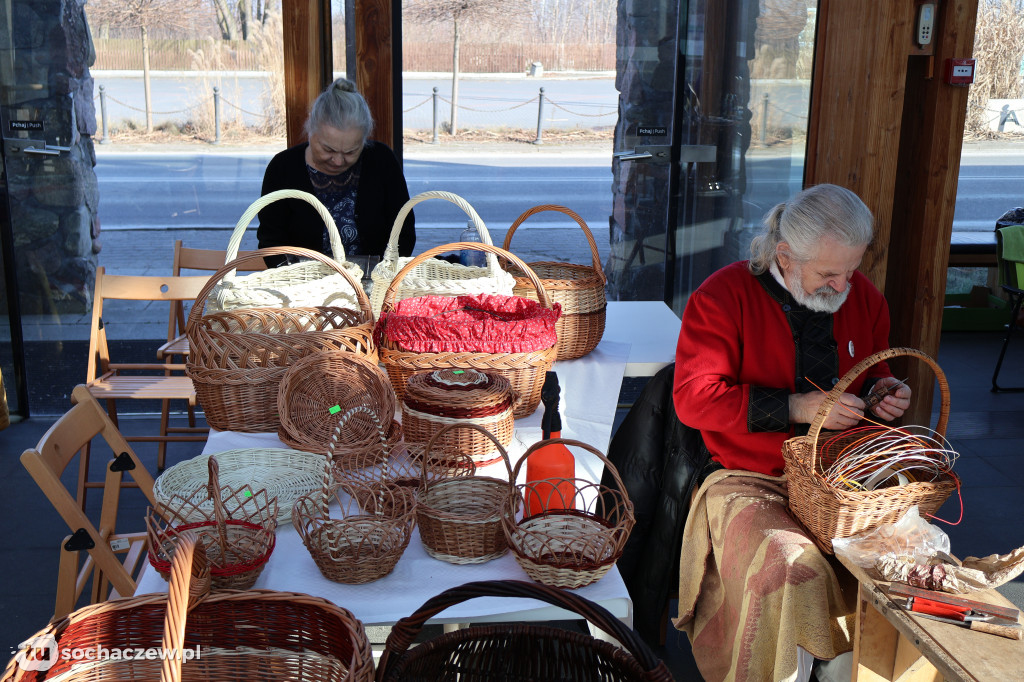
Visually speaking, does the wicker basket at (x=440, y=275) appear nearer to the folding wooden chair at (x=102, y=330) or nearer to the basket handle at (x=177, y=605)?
the folding wooden chair at (x=102, y=330)

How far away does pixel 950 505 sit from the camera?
11.6ft

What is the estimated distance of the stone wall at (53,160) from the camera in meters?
3.94

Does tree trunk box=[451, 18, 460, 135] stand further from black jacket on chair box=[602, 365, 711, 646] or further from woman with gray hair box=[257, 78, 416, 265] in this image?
black jacket on chair box=[602, 365, 711, 646]

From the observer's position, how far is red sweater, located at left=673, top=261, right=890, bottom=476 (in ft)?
7.20

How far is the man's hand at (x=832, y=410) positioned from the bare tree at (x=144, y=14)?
3300mm

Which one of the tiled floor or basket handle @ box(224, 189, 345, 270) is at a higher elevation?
basket handle @ box(224, 189, 345, 270)

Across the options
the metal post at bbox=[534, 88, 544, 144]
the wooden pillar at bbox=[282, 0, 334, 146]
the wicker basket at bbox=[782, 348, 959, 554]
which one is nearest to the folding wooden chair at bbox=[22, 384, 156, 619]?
the wicker basket at bbox=[782, 348, 959, 554]

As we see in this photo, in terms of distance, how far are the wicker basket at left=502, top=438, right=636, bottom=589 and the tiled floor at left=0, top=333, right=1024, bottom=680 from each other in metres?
1.06

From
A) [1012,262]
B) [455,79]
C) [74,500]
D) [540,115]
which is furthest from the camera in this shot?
[1012,262]

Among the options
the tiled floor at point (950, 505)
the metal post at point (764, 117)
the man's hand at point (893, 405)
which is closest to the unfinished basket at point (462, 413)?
the man's hand at point (893, 405)

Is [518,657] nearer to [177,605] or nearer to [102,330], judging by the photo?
[177,605]

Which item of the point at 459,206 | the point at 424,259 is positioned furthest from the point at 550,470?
the point at 459,206

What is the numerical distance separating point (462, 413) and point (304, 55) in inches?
103

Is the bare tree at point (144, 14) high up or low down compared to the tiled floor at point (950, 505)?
up
